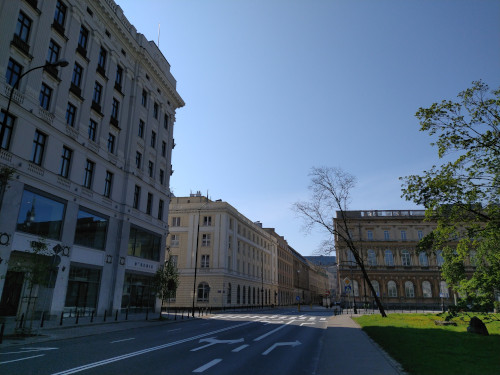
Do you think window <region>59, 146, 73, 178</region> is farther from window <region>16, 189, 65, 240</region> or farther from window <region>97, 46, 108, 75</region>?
window <region>97, 46, 108, 75</region>

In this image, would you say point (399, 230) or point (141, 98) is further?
point (399, 230)

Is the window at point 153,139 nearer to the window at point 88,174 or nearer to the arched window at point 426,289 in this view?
the window at point 88,174

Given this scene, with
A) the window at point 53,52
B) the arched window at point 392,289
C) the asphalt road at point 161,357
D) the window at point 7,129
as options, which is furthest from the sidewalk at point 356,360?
the arched window at point 392,289

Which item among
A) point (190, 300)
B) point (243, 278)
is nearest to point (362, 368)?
point (190, 300)

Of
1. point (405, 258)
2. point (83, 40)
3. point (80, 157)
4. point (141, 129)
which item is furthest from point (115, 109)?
point (405, 258)

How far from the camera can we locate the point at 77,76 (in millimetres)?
26828

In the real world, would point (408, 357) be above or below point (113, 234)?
below

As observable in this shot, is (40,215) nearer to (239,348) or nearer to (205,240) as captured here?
(239,348)

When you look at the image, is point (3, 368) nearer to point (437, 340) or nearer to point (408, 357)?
point (408, 357)

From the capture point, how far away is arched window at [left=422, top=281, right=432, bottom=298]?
7100 centimetres

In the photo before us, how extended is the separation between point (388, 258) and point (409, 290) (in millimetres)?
7589

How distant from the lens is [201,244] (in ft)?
193

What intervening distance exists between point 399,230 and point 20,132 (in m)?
75.5

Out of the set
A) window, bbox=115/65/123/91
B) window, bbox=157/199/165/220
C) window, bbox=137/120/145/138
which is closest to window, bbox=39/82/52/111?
window, bbox=115/65/123/91
